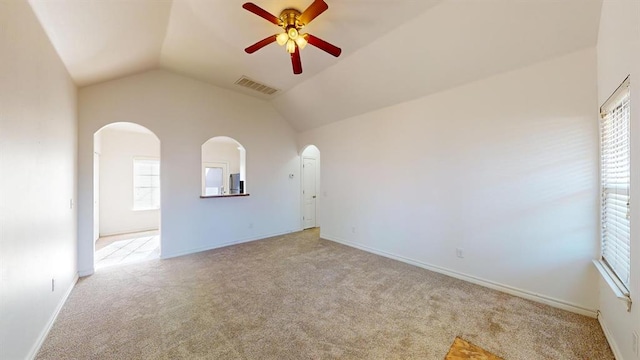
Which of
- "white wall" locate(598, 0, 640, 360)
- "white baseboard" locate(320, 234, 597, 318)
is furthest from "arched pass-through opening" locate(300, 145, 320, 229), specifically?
"white wall" locate(598, 0, 640, 360)

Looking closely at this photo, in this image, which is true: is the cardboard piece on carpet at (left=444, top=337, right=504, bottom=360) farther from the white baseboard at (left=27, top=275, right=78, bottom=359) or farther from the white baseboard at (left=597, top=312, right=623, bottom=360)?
the white baseboard at (left=27, top=275, right=78, bottom=359)

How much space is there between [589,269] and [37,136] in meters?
5.40

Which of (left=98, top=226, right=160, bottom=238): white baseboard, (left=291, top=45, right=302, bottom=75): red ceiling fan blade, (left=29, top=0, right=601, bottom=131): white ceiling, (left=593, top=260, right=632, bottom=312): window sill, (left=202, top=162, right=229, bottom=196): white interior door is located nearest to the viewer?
(left=593, top=260, right=632, bottom=312): window sill

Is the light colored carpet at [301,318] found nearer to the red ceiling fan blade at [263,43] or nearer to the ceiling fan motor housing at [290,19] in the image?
the red ceiling fan blade at [263,43]

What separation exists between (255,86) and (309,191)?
10.3ft

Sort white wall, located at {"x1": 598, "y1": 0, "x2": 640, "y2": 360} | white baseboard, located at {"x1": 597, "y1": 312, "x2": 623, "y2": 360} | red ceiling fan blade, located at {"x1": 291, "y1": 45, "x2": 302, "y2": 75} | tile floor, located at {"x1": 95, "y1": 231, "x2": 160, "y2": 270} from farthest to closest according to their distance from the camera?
tile floor, located at {"x1": 95, "y1": 231, "x2": 160, "y2": 270}, red ceiling fan blade, located at {"x1": 291, "y1": 45, "x2": 302, "y2": 75}, white baseboard, located at {"x1": 597, "y1": 312, "x2": 623, "y2": 360}, white wall, located at {"x1": 598, "y1": 0, "x2": 640, "y2": 360}

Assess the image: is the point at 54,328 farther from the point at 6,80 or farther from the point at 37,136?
the point at 6,80

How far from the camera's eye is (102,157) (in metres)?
5.90

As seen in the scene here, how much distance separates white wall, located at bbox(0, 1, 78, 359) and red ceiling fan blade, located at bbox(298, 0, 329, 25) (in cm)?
204

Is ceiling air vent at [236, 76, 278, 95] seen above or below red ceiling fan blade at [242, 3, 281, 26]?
above

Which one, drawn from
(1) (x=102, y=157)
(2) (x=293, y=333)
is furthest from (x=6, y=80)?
(1) (x=102, y=157)

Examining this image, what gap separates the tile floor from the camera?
4.10m

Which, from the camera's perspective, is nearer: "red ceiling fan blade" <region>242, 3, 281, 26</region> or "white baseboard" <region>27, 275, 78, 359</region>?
"white baseboard" <region>27, 275, 78, 359</region>

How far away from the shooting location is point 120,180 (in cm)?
612
